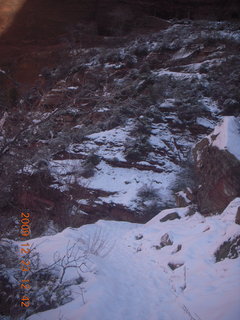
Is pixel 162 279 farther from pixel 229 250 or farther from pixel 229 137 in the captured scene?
pixel 229 137

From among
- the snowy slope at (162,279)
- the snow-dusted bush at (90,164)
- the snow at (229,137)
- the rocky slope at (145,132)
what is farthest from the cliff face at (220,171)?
the snow-dusted bush at (90,164)

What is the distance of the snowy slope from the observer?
2980 mm

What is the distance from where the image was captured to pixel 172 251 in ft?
16.5

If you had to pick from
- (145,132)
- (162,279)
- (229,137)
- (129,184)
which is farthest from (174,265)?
(145,132)

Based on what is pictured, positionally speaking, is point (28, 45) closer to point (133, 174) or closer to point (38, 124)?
point (133, 174)

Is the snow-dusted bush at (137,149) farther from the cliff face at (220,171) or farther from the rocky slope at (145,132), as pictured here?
the cliff face at (220,171)

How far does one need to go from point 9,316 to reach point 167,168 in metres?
9.39

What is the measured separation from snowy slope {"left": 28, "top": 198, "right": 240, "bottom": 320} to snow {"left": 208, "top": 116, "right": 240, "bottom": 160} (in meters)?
1.37

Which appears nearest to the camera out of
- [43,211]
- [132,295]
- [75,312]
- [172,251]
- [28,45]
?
[75,312]

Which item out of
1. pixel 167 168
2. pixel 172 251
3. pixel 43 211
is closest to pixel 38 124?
pixel 172 251

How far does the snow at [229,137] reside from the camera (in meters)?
6.45

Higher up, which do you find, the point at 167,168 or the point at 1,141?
the point at 1,141

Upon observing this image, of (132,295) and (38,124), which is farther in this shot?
(132,295)

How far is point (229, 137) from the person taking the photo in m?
6.66
